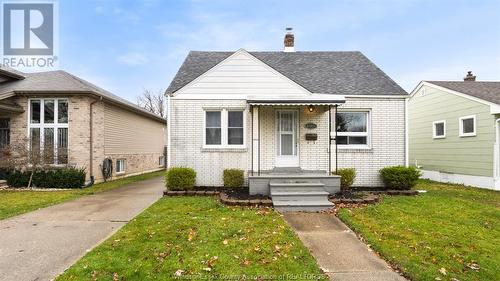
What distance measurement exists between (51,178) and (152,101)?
37513 millimetres

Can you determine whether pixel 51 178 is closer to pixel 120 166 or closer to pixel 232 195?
pixel 120 166

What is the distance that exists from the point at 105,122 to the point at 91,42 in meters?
11.2

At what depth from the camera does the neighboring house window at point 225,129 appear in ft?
34.5

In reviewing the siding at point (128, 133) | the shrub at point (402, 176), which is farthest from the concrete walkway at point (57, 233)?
the shrub at point (402, 176)

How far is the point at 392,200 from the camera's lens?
29.1 feet

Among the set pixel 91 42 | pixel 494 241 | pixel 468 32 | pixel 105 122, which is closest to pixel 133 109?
pixel 105 122

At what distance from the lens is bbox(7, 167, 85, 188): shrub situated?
1230 centimetres

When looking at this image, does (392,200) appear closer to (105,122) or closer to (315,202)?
(315,202)

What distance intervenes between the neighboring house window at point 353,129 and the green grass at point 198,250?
5.38 m

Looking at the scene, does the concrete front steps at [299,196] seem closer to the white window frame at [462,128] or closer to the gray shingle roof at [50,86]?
the white window frame at [462,128]

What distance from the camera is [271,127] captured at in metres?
10.6

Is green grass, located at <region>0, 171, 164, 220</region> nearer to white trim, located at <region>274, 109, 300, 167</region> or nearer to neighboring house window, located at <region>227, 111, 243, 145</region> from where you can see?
neighboring house window, located at <region>227, 111, 243, 145</region>

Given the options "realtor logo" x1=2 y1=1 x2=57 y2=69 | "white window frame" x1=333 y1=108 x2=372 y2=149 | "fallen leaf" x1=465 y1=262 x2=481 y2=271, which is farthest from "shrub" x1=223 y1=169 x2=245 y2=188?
"realtor logo" x1=2 y1=1 x2=57 y2=69

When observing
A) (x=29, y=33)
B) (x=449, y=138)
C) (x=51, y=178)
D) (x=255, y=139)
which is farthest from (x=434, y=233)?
(x=29, y=33)
